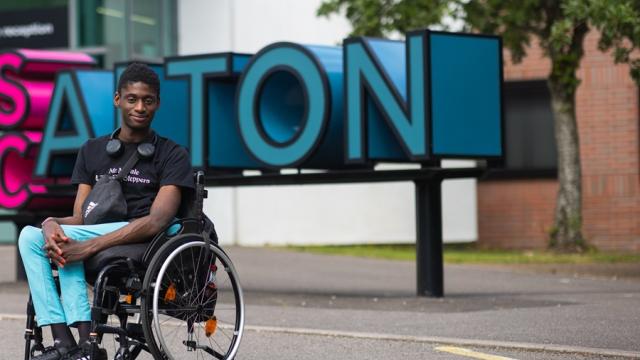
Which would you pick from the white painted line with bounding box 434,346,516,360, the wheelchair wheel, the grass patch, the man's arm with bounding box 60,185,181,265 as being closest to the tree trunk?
the grass patch

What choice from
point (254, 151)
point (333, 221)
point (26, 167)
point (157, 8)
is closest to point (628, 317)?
point (254, 151)

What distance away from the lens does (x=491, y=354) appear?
862 cm

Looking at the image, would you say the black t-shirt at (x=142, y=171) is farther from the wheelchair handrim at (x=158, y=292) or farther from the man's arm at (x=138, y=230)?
the wheelchair handrim at (x=158, y=292)

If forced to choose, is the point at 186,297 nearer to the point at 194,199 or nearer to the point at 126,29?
the point at 194,199

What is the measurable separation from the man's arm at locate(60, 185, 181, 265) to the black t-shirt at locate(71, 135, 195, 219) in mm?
81

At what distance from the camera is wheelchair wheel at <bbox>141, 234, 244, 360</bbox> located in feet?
22.1

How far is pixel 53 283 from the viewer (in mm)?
6918

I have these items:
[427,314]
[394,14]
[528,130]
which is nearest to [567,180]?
[394,14]

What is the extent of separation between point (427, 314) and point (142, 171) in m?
4.65

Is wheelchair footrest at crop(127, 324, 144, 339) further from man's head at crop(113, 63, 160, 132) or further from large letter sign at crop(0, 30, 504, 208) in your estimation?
large letter sign at crop(0, 30, 504, 208)

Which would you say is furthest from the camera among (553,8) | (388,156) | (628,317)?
(553,8)

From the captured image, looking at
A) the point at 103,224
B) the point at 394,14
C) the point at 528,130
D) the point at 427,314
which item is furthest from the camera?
the point at 528,130

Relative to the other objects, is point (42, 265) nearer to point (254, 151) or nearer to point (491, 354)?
point (491, 354)

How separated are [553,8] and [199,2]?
670cm
